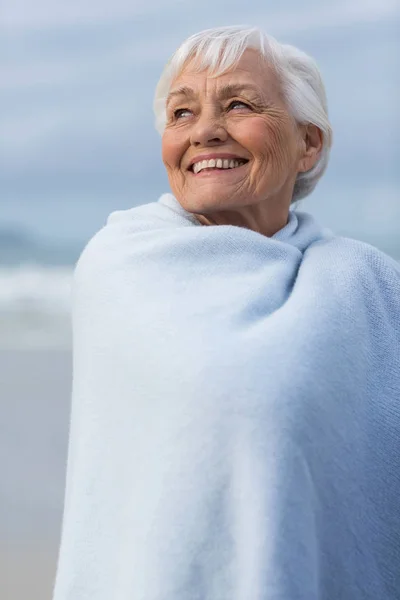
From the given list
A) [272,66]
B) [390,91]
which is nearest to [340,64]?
[390,91]

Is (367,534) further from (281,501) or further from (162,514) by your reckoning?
(162,514)

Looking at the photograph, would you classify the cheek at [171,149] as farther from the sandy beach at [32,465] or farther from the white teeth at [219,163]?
the sandy beach at [32,465]

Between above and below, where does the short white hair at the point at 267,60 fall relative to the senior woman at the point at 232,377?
above

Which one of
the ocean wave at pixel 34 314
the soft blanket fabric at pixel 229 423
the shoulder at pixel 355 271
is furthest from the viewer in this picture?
the ocean wave at pixel 34 314

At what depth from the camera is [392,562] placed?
4.43 feet

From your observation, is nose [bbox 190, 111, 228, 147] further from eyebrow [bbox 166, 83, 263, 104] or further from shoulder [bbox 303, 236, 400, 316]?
shoulder [bbox 303, 236, 400, 316]

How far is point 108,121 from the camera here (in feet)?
23.5

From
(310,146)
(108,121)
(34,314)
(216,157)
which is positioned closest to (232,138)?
(216,157)

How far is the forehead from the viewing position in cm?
145

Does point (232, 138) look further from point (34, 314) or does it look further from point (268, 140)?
point (34, 314)

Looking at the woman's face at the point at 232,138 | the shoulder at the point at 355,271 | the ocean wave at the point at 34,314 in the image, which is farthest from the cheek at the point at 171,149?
the ocean wave at the point at 34,314

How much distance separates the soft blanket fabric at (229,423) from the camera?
1.22m

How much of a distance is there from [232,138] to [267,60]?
0.43 feet

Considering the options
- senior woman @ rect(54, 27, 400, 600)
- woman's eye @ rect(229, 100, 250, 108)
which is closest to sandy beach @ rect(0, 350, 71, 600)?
senior woman @ rect(54, 27, 400, 600)
